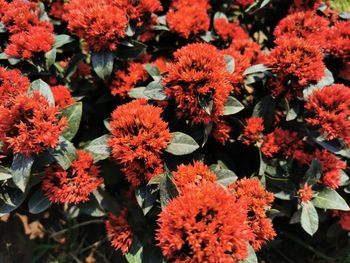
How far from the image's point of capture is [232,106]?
73.8 inches

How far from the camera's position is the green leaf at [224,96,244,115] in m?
1.84

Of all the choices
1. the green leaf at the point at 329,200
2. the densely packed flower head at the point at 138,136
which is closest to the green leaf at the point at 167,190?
the densely packed flower head at the point at 138,136

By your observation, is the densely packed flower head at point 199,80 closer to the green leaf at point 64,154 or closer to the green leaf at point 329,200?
the green leaf at point 64,154

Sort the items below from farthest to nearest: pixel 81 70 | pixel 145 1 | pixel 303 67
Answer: pixel 81 70 → pixel 145 1 → pixel 303 67

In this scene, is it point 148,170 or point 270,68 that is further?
point 270,68

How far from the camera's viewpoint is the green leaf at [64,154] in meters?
1.77

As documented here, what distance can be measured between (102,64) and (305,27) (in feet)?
4.14

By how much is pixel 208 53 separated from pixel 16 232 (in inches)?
82.2

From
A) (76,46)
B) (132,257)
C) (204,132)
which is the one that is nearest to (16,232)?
(132,257)

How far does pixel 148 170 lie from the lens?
1.76 metres

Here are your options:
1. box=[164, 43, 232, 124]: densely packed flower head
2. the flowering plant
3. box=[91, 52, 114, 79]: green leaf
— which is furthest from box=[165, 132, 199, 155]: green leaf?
box=[91, 52, 114, 79]: green leaf

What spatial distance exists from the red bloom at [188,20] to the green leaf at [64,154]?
1.04 meters

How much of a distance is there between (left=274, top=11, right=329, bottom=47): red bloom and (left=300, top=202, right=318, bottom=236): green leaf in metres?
0.96

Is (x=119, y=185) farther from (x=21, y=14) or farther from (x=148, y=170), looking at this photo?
(x=21, y=14)
